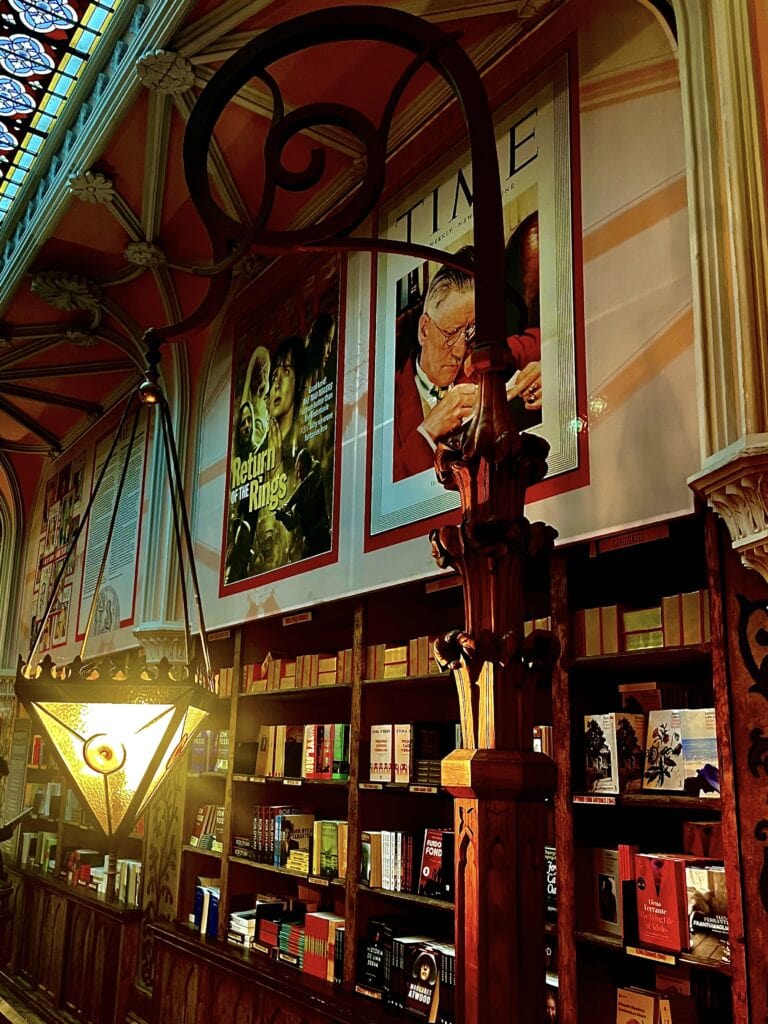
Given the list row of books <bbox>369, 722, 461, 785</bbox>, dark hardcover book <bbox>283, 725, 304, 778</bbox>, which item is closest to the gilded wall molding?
row of books <bbox>369, 722, 461, 785</bbox>

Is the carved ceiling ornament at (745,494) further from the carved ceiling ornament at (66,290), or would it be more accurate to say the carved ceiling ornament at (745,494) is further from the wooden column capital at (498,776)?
the carved ceiling ornament at (66,290)

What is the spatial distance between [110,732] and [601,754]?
1.58 m

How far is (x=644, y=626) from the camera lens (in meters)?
2.96

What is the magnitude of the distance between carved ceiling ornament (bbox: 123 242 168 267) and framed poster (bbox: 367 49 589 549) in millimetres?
1726

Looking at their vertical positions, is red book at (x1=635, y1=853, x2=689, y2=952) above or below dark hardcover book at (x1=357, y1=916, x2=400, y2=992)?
above

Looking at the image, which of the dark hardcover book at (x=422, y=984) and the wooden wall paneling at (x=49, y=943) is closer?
the dark hardcover book at (x=422, y=984)

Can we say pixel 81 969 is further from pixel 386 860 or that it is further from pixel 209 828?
pixel 386 860

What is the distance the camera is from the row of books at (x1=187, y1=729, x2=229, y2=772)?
5355mm

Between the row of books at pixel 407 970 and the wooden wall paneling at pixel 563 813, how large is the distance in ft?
2.27

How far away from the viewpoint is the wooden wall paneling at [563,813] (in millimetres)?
2850

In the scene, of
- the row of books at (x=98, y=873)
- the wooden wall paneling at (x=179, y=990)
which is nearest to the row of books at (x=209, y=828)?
the wooden wall paneling at (x=179, y=990)

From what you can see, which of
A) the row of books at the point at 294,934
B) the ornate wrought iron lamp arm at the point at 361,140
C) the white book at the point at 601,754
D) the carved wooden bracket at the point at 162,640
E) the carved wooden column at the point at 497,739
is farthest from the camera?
the carved wooden bracket at the point at 162,640

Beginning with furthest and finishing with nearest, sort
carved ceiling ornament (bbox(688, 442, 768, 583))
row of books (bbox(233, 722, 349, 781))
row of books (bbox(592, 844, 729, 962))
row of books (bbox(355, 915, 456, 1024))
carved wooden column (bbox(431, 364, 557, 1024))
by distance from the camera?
1. row of books (bbox(233, 722, 349, 781))
2. row of books (bbox(355, 915, 456, 1024))
3. row of books (bbox(592, 844, 729, 962))
4. carved ceiling ornament (bbox(688, 442, 768, 583))
5. carved wooden column (bbox(431, 364, 557, 1024))

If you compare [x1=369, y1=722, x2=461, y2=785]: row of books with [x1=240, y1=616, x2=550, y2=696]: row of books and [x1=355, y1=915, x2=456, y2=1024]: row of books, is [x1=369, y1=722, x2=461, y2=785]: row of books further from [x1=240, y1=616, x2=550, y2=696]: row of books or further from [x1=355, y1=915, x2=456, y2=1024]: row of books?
[x1=355, y1=915, x2=456, y2=1024]: row of books
